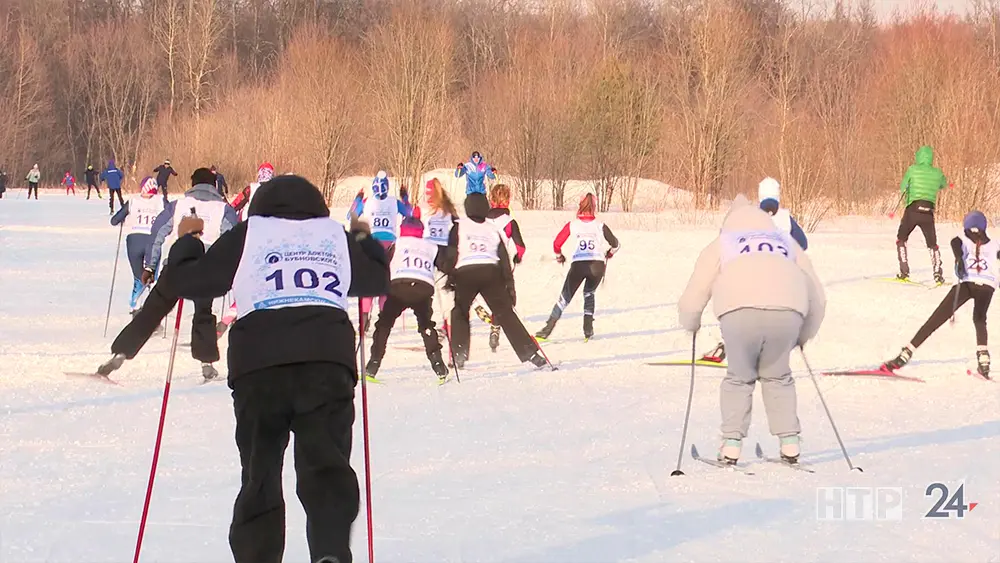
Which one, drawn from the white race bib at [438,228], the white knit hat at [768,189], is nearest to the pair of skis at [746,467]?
the white knit hat at [768,189]

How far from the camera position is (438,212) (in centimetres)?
1361

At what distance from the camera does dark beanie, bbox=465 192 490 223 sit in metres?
11.2

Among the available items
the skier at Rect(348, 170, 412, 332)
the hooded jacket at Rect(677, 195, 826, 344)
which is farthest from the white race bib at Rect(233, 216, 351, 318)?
the skier at Rect(348, 170, 412, 332)

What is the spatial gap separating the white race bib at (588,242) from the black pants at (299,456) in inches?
377

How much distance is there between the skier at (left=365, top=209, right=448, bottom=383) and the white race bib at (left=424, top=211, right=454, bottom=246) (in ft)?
9.80

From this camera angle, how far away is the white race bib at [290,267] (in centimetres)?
428

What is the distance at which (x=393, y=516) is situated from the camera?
591 centimetres

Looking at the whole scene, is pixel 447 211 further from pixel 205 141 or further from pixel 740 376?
pixel 205 141

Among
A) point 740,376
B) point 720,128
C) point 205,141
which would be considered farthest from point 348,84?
point 740,376

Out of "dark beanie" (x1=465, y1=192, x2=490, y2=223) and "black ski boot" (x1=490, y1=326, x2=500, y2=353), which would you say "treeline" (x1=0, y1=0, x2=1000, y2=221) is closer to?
"black ski boot" (x1=490, y1=326, x2=500, y2=353)

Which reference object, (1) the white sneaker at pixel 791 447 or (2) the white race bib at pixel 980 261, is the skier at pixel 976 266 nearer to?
(2) the white race bib at pixel 980 261

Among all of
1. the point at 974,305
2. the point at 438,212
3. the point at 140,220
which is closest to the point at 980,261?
the point at 974,305

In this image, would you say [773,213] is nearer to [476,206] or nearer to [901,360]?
[476,206]

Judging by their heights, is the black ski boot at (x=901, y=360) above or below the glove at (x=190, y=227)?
below
